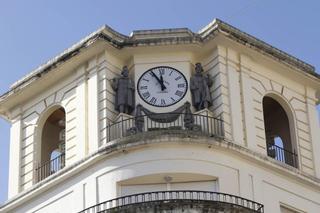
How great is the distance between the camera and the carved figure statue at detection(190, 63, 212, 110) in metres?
43.4

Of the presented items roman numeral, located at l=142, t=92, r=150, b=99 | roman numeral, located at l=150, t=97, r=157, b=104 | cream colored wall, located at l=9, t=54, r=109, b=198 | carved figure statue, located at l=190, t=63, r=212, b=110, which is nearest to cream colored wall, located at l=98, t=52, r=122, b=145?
cream colored wall, located at l=9, t=54, r=109, b=198

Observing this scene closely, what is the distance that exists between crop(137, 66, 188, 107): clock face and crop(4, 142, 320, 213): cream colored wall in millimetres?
2213

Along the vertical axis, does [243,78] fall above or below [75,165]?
above

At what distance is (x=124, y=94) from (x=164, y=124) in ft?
5.69

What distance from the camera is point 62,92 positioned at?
149 feet

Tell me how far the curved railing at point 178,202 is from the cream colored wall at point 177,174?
0.44 metres

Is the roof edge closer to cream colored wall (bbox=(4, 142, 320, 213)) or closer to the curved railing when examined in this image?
cream colored wall (bbox=(4, 142, 320, 213))

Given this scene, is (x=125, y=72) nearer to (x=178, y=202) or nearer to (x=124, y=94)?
(x=124, y=94)

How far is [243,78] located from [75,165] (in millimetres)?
6452

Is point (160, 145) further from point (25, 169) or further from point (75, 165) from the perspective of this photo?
point (25, 169)

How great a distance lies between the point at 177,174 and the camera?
41594mm

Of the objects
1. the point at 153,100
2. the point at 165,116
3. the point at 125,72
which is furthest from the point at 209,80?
the point at 125,72

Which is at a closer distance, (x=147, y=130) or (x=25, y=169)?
(x=147, y=130)

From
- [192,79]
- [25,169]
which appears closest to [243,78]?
[192,79]
